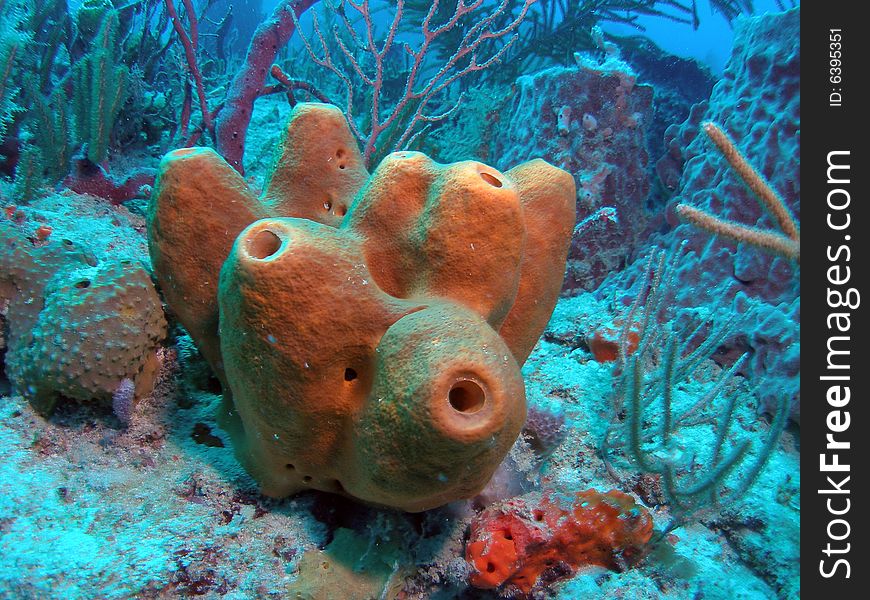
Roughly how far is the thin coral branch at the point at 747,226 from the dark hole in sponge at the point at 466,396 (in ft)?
2.35

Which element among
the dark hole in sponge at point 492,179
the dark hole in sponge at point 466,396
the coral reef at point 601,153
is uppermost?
the coral reef at point 601,153

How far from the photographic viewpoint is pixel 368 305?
142 centimetres

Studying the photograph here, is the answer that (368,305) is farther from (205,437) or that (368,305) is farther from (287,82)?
(287,82)

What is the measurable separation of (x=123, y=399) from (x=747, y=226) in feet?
7.06

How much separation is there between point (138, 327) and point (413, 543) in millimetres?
1312

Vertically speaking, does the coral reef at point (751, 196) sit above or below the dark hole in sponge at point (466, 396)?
above

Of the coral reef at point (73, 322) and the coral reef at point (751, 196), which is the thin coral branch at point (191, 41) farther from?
the coral reef at point (751, 196)

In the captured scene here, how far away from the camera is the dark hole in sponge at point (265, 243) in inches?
54.2

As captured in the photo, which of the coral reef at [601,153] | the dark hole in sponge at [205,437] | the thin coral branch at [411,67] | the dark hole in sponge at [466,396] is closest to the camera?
the dark hole in sponge at [466,396]

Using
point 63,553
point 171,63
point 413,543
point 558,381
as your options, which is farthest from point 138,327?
point 171,63

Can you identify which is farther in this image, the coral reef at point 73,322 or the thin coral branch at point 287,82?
the thin coral branch at point 287,82

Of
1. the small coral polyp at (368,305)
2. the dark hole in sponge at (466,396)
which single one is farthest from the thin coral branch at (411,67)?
the dark hole in sponge at (466,396)
